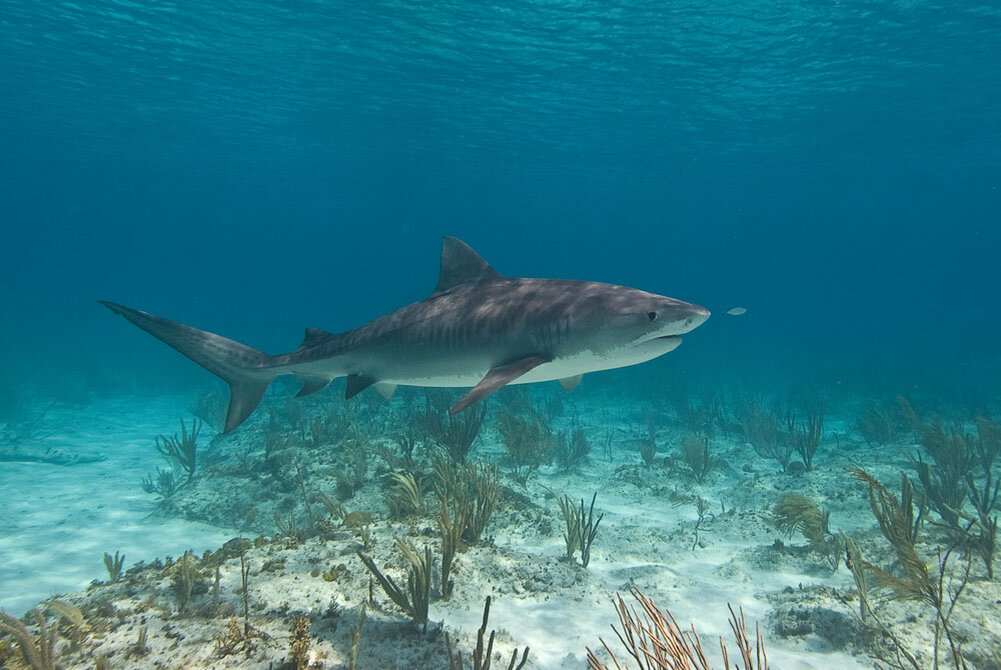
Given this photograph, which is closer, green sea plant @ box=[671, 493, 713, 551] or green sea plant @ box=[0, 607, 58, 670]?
green sea plant @ box=[0, 607, 58, 670]

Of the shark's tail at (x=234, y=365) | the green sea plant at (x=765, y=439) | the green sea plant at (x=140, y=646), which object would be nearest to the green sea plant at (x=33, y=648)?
the green sea plant at (x=140, y=646)

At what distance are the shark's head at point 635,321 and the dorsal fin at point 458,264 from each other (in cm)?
165

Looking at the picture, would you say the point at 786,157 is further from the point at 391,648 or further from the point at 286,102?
the point at 391,648

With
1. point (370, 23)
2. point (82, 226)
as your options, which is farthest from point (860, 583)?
point (82, 226)

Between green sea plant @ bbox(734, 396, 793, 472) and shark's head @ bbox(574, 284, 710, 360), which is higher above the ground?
shark's head @ bbox(574, 284, 710, 360)

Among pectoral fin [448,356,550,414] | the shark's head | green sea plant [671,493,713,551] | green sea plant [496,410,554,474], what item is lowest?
green sea plant [671,493,713,551]

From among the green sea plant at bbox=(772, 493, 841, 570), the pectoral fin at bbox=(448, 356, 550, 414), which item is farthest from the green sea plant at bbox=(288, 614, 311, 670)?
the green sea plant at bbox=(772, 493, 841, 570)

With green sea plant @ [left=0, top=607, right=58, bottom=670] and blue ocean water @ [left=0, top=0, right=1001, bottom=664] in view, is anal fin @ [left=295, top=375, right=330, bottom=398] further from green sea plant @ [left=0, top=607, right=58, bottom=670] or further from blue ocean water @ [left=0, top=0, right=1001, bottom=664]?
blue ocean water @ [left=0, top=0, right=1001, bottom=664]

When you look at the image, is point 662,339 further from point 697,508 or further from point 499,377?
point 697,508

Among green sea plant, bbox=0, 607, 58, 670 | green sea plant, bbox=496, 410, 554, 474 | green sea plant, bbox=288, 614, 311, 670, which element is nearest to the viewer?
green sea plant, bbox=0, 607, 58, 670

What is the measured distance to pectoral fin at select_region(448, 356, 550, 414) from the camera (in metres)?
3.73

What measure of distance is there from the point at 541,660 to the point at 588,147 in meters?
38.4

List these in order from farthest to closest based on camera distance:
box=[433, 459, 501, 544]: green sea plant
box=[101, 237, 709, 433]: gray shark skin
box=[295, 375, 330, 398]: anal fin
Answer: box=[295, 375, 330, 398]: anal fin → box=[433, 459, 501, 544]: green sea plant → box=[101, 237, 709, 433]: gray shark skin

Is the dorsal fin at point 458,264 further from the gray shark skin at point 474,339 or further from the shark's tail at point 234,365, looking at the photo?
the shark's tail at point 234,365
